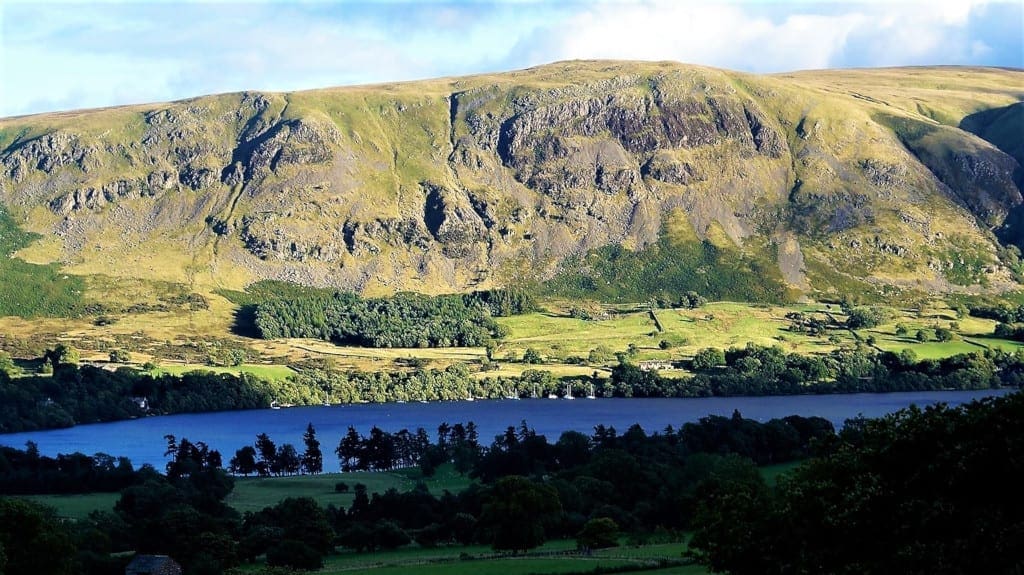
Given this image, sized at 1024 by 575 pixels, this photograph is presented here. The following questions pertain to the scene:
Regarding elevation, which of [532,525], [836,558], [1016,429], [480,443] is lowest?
[480,443]

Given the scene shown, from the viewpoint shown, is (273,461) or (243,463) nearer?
(243,463)

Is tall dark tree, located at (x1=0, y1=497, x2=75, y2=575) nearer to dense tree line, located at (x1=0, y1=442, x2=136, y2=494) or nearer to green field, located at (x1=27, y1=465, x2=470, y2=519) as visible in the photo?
green field, located at (x1=27, y1=465, x2=470, y2=519)

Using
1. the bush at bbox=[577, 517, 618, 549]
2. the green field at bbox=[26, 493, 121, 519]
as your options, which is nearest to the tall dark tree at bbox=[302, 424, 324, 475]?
the green field at bbox=[26, 493, 121, 519]

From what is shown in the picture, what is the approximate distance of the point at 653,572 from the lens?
263ft

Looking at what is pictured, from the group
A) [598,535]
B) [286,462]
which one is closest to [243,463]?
[286,462]

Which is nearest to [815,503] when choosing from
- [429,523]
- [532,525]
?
[532,525]

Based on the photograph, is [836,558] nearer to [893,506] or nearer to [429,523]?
[893,506]

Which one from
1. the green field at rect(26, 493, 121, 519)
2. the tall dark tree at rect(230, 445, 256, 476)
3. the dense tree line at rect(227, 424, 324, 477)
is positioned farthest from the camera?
the dense tree line at rect(227, 424, 324, 477)

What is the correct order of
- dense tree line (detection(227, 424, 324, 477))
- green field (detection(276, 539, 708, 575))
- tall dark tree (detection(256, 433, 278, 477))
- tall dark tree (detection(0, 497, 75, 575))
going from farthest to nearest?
tall dark tree (detection(256, 433, 278, 477)) < dense tree line (detection(227, 424, 324, 477)) < green field (detection(276, 539, 708, 575)) < tall dark tree (detection(0, 497, 75, 575))

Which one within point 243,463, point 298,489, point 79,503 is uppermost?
point 79,503

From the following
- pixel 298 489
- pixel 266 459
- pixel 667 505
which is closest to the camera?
pixel 667 505

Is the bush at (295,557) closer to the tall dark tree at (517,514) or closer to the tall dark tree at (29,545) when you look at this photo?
the tall dark tree at (517,514)

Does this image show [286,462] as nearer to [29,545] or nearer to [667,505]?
[667,505]

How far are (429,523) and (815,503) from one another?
6034cm
